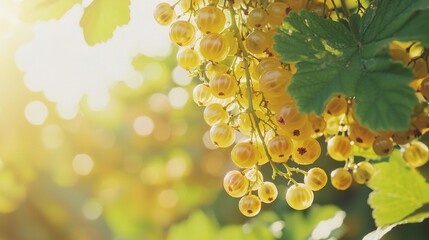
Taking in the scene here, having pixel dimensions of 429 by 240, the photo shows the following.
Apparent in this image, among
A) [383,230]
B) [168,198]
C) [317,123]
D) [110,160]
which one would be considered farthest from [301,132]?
[110,160]

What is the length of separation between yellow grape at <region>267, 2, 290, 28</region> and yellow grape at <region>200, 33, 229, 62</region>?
9 cm

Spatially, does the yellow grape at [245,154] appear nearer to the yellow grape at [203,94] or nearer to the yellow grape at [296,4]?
the yellow grape at [203,94]

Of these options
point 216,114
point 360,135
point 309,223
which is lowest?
point 309,223

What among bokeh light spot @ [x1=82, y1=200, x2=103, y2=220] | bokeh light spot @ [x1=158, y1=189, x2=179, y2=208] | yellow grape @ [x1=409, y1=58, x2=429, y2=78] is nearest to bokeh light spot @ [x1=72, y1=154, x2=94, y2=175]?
bokeh light spot @ [x1=82, y1=200, x2=103, y2=220]

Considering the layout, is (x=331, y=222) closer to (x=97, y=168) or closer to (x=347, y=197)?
(x=347, y=197)

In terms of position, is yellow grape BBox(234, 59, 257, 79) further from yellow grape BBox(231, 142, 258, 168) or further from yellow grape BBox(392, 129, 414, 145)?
yellow grape BBox(392, 129, 414, 145)

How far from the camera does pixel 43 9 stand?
1215 mm

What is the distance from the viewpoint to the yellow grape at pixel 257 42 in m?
0.96

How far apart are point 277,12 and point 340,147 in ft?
0.83

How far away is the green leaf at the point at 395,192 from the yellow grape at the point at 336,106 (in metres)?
0.40

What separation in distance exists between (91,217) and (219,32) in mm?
3037

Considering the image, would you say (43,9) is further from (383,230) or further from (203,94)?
(383,230)

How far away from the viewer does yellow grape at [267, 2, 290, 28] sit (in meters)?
0.97

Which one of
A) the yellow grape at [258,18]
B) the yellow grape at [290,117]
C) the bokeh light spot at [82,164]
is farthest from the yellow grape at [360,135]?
the bokeh light spot at [82,164]
